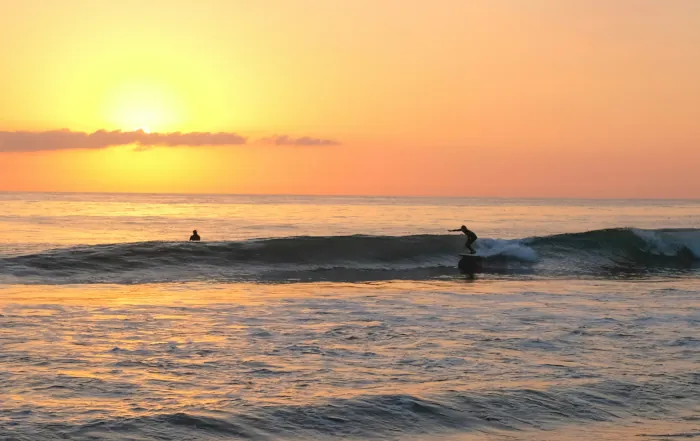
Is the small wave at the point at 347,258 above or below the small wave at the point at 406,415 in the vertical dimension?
above

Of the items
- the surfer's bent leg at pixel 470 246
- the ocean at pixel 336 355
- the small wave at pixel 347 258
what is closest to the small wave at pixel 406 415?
the ocean at pixel 336 355

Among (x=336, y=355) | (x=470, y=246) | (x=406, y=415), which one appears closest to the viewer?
(x=406, y=415)

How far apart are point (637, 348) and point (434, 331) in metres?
3.52

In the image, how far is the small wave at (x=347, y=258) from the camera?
26.0m

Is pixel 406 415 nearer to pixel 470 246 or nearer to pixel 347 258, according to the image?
pixel 347 258

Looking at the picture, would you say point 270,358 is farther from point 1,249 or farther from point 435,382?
point 1,249

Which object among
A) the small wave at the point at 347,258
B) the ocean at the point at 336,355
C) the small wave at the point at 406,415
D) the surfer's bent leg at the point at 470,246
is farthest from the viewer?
the surfer's bent leg at the point at 470,246

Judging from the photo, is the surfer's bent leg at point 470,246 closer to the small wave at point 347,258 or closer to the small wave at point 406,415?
A: the small wave at point 347,258

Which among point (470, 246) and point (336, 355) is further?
point (470, 246)

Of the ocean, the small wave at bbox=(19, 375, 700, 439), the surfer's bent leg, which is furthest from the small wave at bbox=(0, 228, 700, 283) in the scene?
the small wave at bbox=(19, 375, 700, 439)

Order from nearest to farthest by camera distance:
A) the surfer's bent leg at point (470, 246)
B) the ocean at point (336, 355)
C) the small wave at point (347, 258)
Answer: the ocean at point (336, 355)
the small wave at point (347, 258)
the surfer's bent leg at point (470, 246)

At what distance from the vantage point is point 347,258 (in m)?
32.6

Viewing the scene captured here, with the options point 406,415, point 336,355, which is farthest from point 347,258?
point 406,415

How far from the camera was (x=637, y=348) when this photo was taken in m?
13.6
